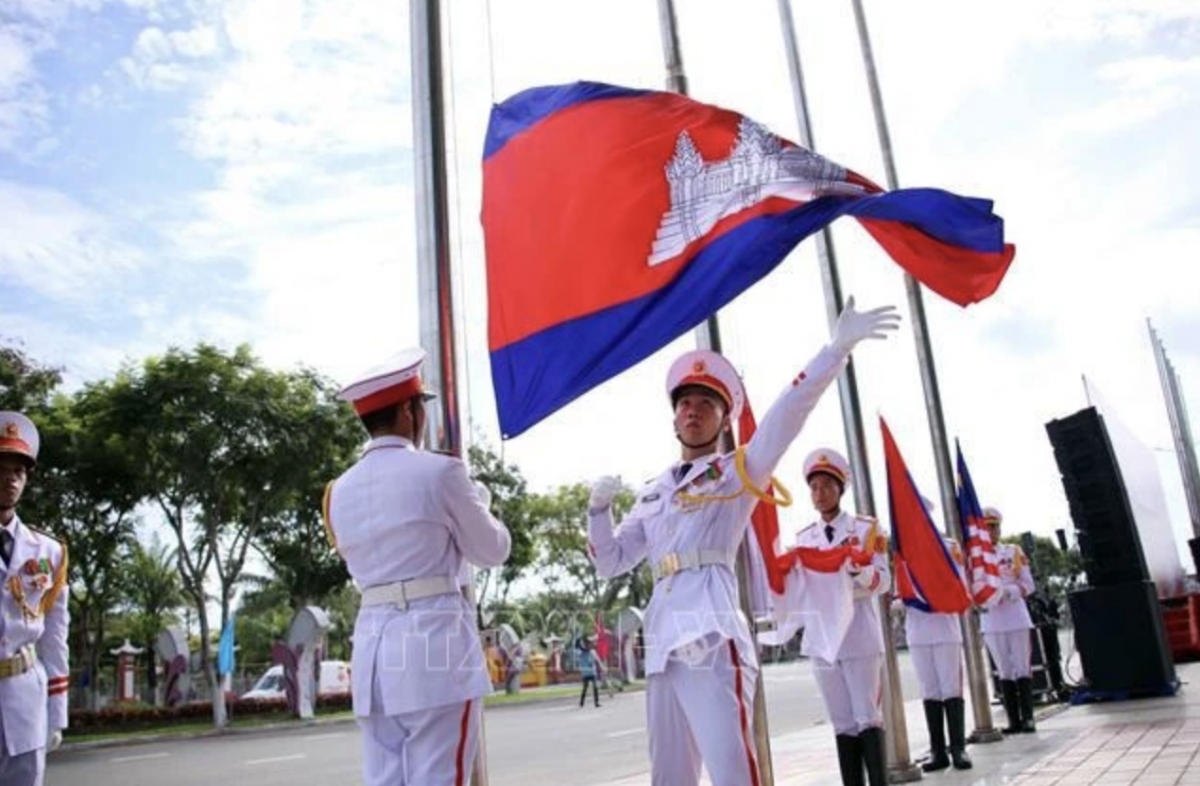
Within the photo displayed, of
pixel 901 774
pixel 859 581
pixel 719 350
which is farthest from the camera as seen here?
pixel 901 774

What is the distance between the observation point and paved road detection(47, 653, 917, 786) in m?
11.7

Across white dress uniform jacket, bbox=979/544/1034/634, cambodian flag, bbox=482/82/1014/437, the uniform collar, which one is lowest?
white dress uniform jacket, bbox=979/544/1034/634

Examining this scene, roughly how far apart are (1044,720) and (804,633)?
6157 mm

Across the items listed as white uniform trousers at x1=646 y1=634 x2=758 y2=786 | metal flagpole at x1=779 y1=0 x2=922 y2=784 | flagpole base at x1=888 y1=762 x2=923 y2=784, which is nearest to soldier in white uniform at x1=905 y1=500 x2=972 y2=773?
metal flagpole at x1=779 y1=0 x2=922 y2=784

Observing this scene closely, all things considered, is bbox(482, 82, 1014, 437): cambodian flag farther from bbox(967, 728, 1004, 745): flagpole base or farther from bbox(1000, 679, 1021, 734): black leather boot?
bbox(1000, 679, 1021, 734): black leather boot

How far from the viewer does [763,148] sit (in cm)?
499

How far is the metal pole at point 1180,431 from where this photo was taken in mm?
30109

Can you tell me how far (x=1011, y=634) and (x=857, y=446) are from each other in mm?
3618

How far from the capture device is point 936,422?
10.3 metres

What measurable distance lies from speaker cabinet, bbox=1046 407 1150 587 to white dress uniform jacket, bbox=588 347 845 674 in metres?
9.48

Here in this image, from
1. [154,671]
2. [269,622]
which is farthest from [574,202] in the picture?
[269,622]

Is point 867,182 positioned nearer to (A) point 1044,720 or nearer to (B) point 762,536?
(B) point 762,536

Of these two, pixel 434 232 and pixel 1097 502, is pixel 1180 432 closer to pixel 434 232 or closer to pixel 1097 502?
pixel 1097 502

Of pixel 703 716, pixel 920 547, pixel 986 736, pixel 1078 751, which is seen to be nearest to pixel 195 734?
pixel 986 736
